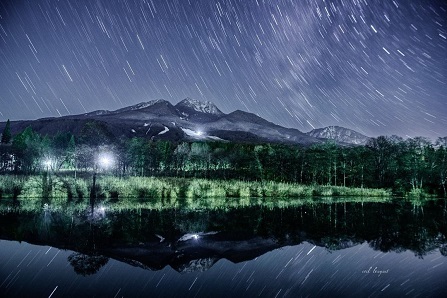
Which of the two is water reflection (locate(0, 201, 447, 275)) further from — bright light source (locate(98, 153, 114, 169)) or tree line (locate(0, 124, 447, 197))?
tree line (locate(0, 124, 447, 197))

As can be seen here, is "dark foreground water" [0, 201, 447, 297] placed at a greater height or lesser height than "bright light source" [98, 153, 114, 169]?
lesser

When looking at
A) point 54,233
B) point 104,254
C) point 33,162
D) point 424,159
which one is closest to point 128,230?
point 54,233

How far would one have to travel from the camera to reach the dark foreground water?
997 centimetres

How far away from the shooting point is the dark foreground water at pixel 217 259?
9.97 meters

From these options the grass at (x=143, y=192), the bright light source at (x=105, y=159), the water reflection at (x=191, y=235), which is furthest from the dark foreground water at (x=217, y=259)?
the bright light source at (x=105, y=159)

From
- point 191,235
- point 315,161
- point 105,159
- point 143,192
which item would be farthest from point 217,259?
point 315,161

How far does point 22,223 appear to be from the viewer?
21.0m

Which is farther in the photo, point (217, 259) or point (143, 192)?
point (143, 192)

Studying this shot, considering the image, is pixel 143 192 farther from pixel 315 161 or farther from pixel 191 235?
pixel 315 161

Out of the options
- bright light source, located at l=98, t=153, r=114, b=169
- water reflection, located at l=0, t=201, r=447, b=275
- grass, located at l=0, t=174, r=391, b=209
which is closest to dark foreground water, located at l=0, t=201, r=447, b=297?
water reflection, located at l=0, t=201, r=447, b=275

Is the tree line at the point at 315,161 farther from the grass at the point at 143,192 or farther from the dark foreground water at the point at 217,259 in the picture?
the dark foreground water at the point at 217,259

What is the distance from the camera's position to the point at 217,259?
13.7m

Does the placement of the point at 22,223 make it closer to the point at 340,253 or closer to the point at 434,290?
the point at 340,253

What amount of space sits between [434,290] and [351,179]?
275 ft
